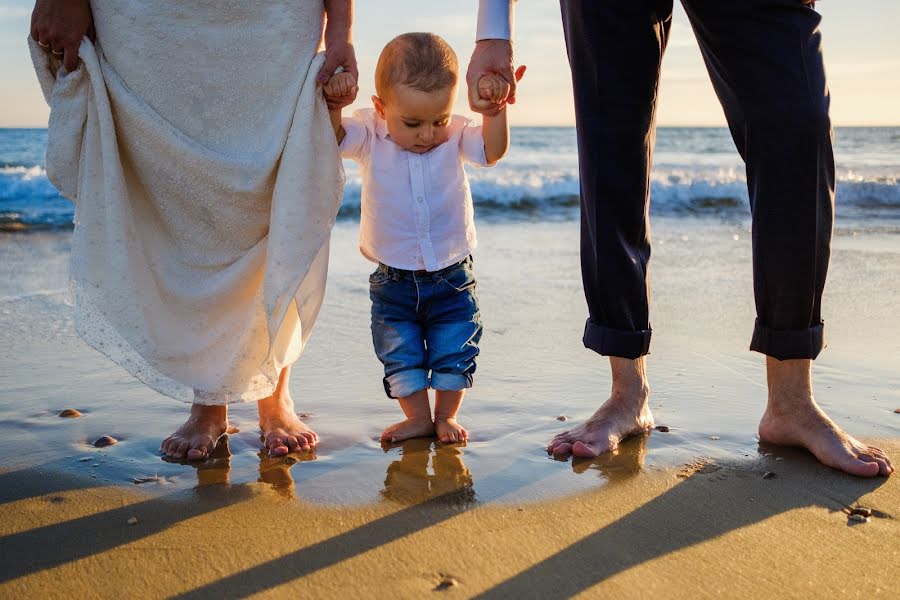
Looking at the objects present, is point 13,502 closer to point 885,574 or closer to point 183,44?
point 183,44

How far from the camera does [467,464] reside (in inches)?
95.5

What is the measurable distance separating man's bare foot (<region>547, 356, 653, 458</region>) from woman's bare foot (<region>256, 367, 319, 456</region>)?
26.4 inches

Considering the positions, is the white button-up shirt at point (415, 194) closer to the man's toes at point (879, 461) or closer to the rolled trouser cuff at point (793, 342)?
the rolled trouser cuff at point (793, 342)

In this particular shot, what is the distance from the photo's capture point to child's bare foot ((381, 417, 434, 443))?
8.68 feet

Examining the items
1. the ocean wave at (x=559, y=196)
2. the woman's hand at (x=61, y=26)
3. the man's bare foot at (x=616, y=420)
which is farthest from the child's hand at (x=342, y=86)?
the ocean wave at (x=559, y=196)

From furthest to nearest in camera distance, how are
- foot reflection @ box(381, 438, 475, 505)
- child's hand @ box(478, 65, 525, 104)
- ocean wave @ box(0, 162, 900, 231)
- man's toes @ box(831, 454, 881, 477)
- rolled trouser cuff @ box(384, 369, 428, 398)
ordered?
ocean wave @ box(0, 162, 900, 231), rolled trouser cuff @ box(384, 369, 428, 398), child's hand @ box(478, 65, 525, 104), man's toes @ box(831, 454, 881, 477), foot reflection @ box(381, 438, 475, 505)

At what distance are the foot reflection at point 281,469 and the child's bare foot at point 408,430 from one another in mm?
221

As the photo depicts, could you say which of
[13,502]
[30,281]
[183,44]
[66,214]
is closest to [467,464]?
[13,502]

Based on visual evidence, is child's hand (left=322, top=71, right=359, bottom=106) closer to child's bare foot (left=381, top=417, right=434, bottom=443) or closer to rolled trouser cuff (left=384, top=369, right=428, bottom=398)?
rolled trouser cuff (left=384, top=369, right=428, bottom=398)

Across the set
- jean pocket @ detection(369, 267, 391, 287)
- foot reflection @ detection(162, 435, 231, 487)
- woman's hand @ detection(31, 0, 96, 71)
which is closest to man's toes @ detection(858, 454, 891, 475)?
jean pocket @ detection(369, 267, 391, 287)

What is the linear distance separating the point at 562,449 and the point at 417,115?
→ 40.1 inches

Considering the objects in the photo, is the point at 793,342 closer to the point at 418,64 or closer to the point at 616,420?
the point at 616,420

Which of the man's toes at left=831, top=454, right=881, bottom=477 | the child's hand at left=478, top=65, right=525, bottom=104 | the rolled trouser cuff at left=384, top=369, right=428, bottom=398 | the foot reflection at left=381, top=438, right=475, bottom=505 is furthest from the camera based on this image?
the rolled trouser cuff at left=384, top=369, right=428, bottom=398

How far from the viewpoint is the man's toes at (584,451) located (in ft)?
8.05
